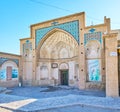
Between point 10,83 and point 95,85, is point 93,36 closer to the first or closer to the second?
point 95,85

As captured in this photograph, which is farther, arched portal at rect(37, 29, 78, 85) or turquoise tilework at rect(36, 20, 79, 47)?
arched portal at rect(37, 29, 78, 85)

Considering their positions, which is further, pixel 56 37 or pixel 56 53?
pixel 56 53

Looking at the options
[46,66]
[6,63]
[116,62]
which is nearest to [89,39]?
[116,62]

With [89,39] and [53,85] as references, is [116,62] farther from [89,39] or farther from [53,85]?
[53,85]

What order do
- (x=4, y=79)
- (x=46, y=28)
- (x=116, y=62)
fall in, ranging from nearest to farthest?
1. (x=116, y=62)
2. (x=4, y=79)
3. (x=46, y=28)

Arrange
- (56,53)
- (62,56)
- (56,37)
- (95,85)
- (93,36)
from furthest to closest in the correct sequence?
(56,53), (62,56), (56,37), (93,36), (95,85)

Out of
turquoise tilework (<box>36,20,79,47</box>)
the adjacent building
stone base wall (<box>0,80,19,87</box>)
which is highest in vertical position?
turquoise tilework (<box>36,20,79,47</box>)

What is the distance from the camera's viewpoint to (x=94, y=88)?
1193 cm

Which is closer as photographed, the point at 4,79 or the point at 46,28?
the point at 4,79

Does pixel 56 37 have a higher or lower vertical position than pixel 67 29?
lower

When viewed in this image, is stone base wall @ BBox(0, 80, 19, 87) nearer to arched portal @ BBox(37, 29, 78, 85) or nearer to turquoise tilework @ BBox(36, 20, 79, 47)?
arched portal @ BBox(37, 29, 78, 85)

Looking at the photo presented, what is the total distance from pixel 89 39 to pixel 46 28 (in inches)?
191

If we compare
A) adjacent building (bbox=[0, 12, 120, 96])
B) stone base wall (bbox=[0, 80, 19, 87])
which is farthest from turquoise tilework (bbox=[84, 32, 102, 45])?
stone base wall (bbox=[0, 80, 19, 87])

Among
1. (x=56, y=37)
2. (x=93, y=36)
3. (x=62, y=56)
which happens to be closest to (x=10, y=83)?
(x=62, y=56)
